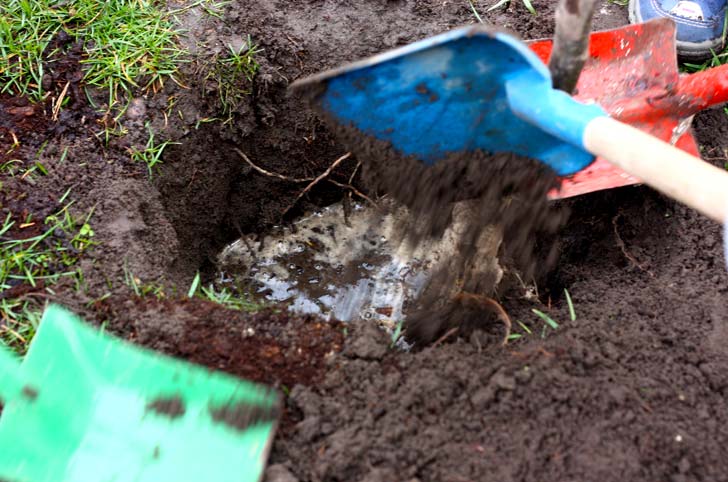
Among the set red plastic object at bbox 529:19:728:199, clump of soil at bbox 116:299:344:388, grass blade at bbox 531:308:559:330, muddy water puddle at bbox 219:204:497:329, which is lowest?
muddy water puddle at bbox 219:204:497:329

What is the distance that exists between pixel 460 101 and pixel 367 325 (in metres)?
0.67

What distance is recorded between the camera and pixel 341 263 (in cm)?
266

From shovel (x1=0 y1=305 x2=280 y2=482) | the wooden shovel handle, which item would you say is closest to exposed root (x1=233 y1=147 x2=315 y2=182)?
shovel (x1=0 y1=305 x2=280 y2=482)

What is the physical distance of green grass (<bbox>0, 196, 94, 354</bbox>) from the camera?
1807 mm

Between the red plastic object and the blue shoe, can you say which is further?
the blue shoe

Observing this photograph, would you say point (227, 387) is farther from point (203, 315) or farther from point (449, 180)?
point (449, 180)

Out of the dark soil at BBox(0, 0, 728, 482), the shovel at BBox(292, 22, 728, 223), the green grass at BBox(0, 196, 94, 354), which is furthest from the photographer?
the green grass at BBox(0, 196, 94, 354)

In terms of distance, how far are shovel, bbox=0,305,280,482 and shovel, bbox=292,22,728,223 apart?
817 mm

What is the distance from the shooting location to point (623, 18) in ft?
8.91

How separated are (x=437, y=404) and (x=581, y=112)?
31.0 inches

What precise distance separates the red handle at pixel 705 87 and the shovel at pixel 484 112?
0.60 metres

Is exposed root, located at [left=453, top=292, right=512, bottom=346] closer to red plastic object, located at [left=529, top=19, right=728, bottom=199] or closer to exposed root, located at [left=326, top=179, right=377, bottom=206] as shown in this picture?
red plastic object, located at [left=529, top=19, right=728, bottom=199]

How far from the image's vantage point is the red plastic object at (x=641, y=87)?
6.85ft

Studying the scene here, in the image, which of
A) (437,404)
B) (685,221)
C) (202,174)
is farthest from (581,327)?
(202,174)
